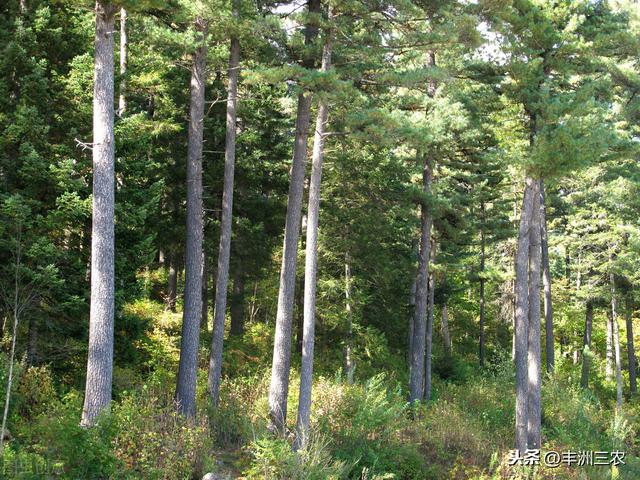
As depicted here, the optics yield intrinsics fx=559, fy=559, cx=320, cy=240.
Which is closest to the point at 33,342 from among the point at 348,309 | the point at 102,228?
the point at 102,228

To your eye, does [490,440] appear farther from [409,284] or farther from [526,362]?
[409,284]

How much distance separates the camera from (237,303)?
18406mm

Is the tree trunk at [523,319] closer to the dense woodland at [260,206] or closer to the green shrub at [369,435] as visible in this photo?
the dense woodland at [260,206]

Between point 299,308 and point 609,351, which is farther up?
point 299,308

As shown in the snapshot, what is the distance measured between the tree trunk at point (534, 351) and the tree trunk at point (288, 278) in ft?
17.8

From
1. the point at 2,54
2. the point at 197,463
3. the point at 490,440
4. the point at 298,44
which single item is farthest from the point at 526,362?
the point at 2,54

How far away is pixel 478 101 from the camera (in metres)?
13.8

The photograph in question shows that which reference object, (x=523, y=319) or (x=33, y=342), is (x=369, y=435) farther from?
(x=33, y=342)

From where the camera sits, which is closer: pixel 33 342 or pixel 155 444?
pixel 155 444

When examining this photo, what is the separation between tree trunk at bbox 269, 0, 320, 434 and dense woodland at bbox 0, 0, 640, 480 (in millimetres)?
47

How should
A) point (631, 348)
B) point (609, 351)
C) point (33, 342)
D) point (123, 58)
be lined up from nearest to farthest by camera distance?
point (33, 342), point (123, 58), point (631, 348), point (609, 351)

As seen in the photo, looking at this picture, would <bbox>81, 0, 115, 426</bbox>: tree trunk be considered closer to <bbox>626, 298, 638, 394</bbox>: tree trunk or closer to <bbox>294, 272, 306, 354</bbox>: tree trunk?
<bbox>294, 272, 306, 354</bbox>: tree trunk

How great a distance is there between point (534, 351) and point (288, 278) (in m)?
6.37

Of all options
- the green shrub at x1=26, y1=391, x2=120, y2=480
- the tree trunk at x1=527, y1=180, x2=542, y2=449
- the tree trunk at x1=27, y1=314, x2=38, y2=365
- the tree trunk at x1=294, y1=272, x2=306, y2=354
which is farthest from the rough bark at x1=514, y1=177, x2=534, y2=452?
the tree trunk at x1=27, y1=314, x2=38, y2=365
